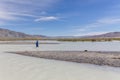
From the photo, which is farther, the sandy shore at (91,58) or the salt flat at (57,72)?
the sandy shore at (91,58)

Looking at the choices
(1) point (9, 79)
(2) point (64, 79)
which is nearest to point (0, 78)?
(1) point (9, 79)

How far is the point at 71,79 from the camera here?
30.5 feet

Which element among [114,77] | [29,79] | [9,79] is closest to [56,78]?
[29,79]

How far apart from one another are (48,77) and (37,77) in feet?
1.82

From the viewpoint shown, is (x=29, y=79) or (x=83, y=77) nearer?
(x=29, y=79)

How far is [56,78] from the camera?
30.9ft

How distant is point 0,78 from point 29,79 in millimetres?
1450

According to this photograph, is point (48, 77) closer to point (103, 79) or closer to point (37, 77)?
point (37, 77)

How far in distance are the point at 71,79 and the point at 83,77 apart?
82 centimetres

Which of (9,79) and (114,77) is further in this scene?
(114,77)

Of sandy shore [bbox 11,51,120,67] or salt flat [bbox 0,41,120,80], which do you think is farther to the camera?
sandy shore [bbox 11,51,120,67]

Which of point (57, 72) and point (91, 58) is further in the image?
point (91, 58)

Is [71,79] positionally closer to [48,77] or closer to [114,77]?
[48,77]

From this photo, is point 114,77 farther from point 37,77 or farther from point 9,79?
point 9,79
